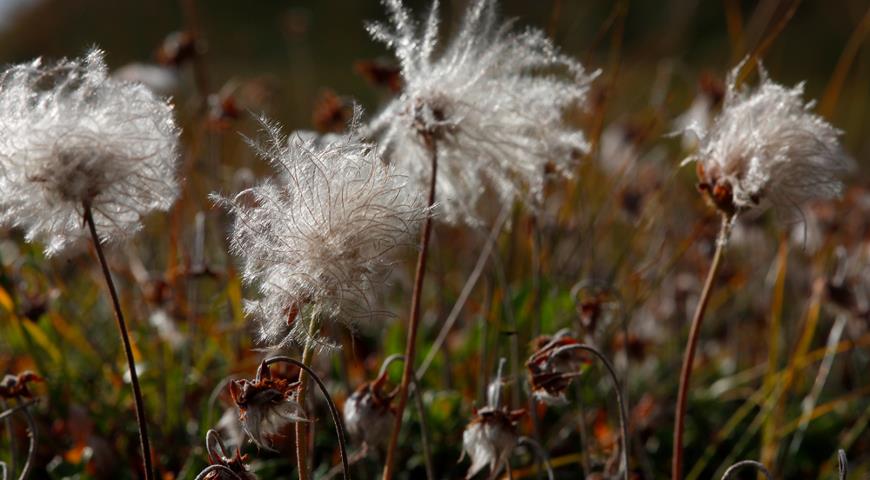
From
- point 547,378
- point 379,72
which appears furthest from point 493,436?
point 379,72

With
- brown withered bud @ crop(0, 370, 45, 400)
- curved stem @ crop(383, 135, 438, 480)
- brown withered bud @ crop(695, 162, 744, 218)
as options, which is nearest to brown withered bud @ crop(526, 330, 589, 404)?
curved stem @ crop(383, 135, 438, 480)

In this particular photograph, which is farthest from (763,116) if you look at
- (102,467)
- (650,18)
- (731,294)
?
(650,18)

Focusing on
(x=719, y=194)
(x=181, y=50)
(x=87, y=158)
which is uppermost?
(x=181, y=50)

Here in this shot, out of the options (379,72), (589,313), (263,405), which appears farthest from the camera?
(379,72)

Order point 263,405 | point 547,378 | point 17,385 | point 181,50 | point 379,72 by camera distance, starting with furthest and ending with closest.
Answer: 1. point 181,50
2. point 379,72
3. point 17,385
4. point 547,378
5. point 263,405

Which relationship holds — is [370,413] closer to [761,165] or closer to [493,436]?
[493,436]

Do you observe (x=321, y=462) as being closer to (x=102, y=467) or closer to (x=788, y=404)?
(x=102, y=467)
